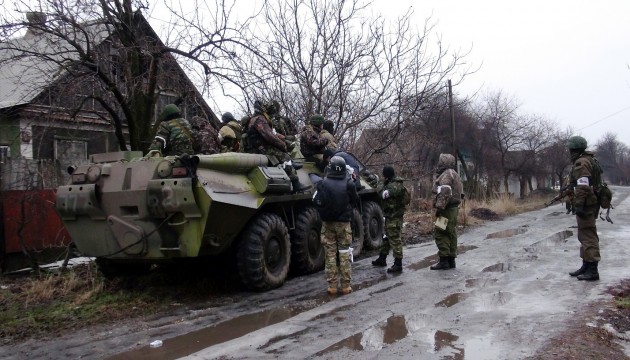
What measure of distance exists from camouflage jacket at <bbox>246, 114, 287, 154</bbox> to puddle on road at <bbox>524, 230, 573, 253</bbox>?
5.26 metres

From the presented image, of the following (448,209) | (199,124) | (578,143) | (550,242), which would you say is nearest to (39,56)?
(199,124)

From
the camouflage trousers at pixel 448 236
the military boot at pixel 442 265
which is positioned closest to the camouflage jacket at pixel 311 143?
the camouflage trousers at pixel 448 236

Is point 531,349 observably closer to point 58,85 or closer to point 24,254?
point 24,254

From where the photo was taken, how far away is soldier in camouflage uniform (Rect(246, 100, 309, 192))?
8.06m

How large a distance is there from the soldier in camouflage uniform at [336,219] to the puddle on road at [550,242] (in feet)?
15.5

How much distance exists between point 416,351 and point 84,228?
4.31 metres

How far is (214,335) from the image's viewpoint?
17.4 ft

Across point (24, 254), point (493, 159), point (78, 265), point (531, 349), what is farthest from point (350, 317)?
point (493, 159)

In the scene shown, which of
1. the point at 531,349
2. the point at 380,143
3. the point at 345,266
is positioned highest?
the point at 380,143

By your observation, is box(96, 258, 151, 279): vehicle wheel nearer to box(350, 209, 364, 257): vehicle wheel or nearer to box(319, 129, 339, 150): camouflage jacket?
box(319, 129, 339, 150): camouflage jacket

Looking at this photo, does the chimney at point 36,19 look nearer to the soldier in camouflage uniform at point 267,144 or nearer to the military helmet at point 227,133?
the military helmet at point 227,133

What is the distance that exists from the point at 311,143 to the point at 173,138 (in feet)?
7.71

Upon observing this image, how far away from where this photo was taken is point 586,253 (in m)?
7.41

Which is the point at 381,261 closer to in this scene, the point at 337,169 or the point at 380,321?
the point at 337,169
